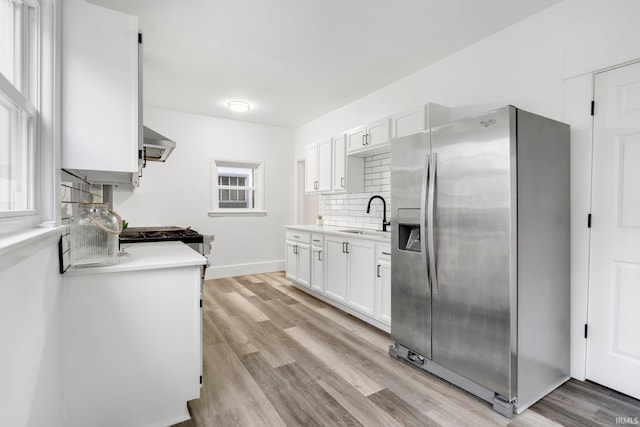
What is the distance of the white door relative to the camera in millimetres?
1952

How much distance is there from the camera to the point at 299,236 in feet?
14.4

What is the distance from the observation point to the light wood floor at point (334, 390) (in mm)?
1788

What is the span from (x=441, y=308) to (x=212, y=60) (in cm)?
315

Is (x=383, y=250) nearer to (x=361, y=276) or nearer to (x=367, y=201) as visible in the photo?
(x=361, y=276)

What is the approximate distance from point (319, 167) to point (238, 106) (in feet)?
4.78

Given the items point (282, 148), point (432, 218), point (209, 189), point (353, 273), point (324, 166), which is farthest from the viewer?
point (282, 148)

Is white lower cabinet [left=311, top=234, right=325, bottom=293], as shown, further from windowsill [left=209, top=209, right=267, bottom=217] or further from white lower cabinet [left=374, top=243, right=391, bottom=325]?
windowsill [left=209, top=209, right=267, bottom=217]

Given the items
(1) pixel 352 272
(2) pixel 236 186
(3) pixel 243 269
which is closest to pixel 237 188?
(2) pixel 236 186

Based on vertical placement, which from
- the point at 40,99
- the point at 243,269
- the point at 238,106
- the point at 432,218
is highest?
the point at 238,106

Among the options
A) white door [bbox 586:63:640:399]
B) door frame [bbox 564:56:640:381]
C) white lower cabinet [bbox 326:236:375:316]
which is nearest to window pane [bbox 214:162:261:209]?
white lower cabinet [bbox 326:236:375:316]

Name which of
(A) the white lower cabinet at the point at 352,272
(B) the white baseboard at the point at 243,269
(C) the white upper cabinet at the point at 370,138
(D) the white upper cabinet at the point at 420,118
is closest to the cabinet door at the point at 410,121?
(D) the white upper cabinet at the point at 420,118

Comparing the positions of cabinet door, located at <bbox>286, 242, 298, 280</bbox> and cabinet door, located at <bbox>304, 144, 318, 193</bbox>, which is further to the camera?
cabinet door, located at <bbox>304, 144, 318, 193</bbox>

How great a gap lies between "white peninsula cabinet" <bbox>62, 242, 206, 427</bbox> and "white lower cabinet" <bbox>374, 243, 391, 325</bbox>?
1.72 metres

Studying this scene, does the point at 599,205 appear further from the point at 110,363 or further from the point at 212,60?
the point at 212,60
